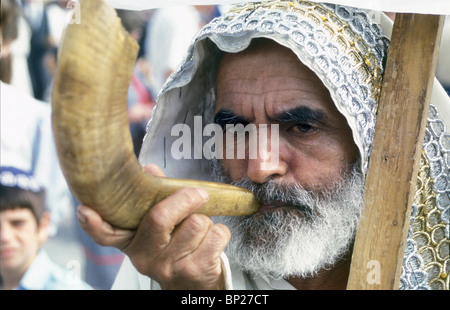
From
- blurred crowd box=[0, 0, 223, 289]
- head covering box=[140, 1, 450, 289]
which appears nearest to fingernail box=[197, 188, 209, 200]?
head covering box=[140, 1, 450, 289]

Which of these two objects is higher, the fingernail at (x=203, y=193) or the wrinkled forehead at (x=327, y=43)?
the wrinkled forehead at (x=327, y=43)

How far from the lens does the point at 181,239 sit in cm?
180

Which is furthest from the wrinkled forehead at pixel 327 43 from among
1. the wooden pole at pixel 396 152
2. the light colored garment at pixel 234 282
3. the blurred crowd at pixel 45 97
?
the light colored garment at pixel 234 282

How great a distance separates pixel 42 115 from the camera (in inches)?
155

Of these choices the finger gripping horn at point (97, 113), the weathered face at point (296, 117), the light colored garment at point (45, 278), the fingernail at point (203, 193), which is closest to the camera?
the finger gripping horn at point (97, 113)

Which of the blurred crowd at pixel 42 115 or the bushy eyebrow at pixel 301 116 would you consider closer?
the bushy eyebrow at pixel 301 116

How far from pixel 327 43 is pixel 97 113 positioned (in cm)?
116

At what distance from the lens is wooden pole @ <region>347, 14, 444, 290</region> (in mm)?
1980

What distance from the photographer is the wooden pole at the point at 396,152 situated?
1980mm

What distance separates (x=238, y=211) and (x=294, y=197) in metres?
0.28

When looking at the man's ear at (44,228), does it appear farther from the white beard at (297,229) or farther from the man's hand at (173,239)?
the man's hand at (173,239)

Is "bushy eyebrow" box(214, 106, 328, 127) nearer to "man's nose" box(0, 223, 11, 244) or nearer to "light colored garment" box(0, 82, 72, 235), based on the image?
"light colored garment" box(0, 82, 72, 235)

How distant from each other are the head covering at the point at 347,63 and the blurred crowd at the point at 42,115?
0.51m
